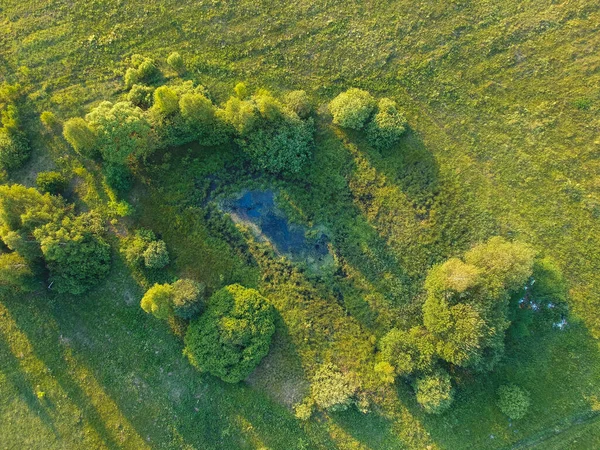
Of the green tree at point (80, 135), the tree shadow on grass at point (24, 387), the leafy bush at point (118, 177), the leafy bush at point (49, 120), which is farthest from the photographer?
the tree shadow on grass at point (24, 387)

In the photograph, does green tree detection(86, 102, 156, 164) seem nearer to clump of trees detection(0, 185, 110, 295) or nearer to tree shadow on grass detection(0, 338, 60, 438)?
clump of trees detection(0, 185, 110, 295)

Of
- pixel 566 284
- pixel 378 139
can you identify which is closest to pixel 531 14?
pixel 378 139

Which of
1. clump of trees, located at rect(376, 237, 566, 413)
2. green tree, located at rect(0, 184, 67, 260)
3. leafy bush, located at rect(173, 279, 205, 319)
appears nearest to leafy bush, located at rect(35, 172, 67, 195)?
green tree, located at rect(0, 184, 67, 260)

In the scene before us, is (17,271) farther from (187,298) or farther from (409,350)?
(409,350)

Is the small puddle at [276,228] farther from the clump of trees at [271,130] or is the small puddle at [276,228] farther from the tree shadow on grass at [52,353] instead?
the tree shadow on grass at [52,353]

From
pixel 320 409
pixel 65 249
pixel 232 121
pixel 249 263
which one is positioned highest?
pixel 232 121

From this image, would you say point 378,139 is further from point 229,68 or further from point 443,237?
point 229,68

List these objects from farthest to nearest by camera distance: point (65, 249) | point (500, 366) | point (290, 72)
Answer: point (290, 72) → point (500, 366) → point (65, 249)

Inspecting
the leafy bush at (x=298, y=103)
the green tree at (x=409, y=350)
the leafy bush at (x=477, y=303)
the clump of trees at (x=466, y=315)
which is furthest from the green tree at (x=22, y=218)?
the leafy bush at (x=477, y=303)
